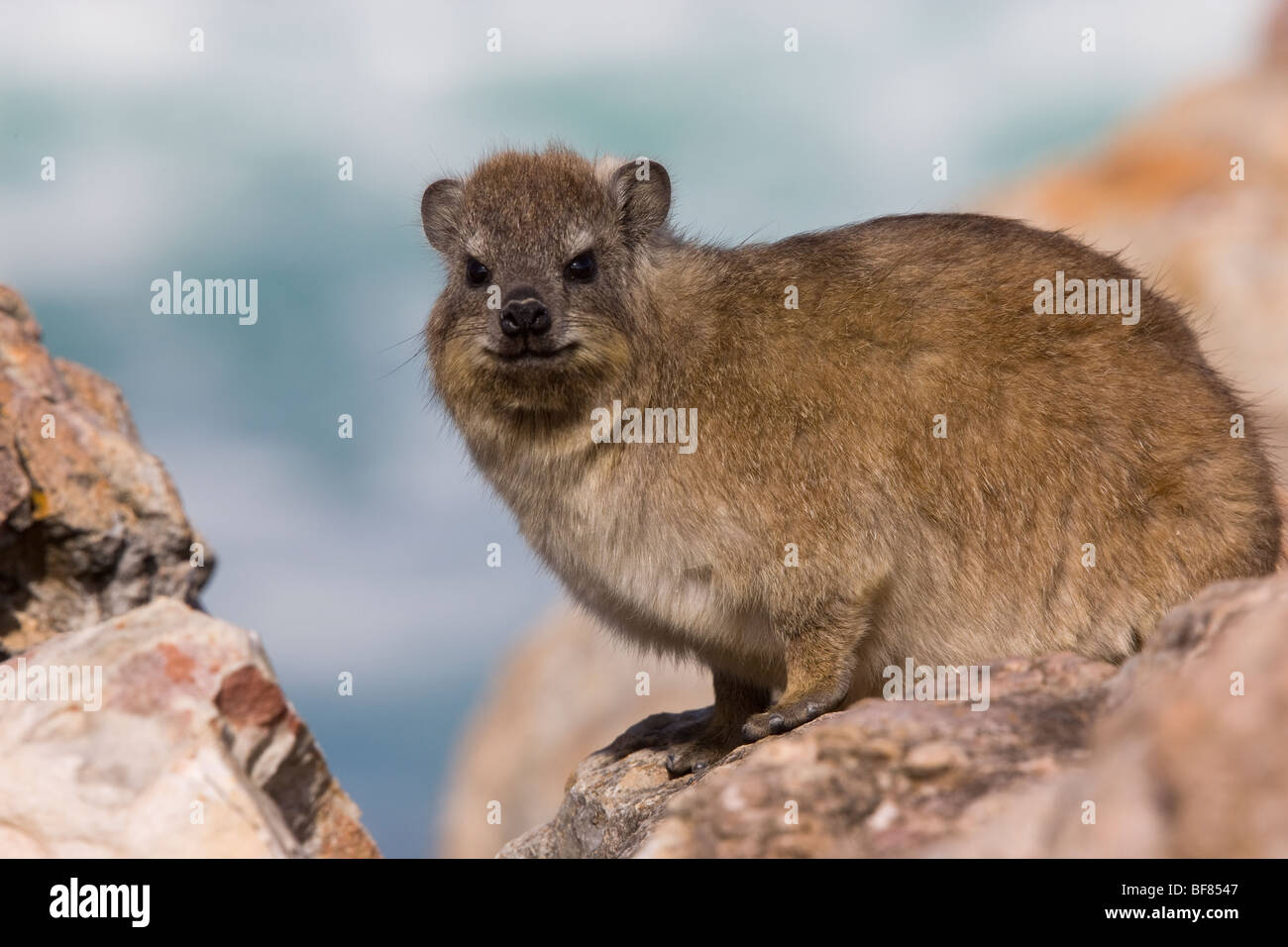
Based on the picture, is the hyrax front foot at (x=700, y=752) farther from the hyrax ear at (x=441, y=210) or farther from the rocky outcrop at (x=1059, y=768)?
the hyrax ear at (x=441, y=210)

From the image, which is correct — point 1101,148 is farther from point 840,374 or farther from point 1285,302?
point 840,374

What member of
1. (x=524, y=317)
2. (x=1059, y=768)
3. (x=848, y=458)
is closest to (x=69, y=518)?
→ (x=524, y=317)

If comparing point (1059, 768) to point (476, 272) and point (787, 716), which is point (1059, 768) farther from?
point (476, 272)

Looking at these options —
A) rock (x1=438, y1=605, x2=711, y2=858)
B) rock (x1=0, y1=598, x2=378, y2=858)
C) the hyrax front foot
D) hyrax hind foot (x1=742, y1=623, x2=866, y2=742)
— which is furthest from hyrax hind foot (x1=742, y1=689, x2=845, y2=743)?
rock (x1=438, y1=605, x2=711, y2=858)

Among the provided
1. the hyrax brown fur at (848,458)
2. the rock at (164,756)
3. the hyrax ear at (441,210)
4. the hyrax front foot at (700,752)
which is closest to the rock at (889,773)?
the hyrax brown fur at (848,458)

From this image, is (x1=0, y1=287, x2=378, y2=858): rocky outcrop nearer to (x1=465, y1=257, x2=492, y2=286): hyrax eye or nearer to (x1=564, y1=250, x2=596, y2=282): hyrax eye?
(x1=465, y1=257, x2=492, y2=286): hyrax eye
